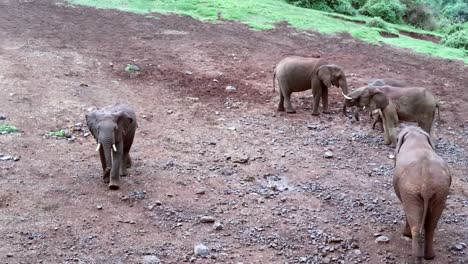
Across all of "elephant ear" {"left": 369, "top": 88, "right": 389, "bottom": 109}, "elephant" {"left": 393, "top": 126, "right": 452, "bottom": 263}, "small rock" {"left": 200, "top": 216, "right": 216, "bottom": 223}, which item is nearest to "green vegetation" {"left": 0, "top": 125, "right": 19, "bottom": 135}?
"small rock" {"left": 200, "top": 216, "right": 216, "bottom": 223}

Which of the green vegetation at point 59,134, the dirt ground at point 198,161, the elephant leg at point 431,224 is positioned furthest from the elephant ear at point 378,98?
the green vegetation at point 59,134

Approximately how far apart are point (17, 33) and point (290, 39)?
7.17m

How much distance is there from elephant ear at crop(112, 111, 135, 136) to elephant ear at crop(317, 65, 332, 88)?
4261mm

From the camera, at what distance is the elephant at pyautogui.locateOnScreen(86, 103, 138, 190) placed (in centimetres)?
756

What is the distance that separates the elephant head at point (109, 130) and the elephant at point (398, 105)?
4026 millimetres

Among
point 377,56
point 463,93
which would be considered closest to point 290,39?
point 377,56

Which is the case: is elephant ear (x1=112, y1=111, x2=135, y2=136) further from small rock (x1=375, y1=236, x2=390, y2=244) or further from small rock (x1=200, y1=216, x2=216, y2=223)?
small rock (x1=375, y1=236, x2=390, y2=244)

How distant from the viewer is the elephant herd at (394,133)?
6.06m

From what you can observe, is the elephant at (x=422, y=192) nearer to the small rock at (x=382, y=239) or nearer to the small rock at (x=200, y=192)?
the small rock at (x=382, y=239)

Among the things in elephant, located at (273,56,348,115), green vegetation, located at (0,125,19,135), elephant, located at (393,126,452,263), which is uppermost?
elephant, located at (393,126,452,263)

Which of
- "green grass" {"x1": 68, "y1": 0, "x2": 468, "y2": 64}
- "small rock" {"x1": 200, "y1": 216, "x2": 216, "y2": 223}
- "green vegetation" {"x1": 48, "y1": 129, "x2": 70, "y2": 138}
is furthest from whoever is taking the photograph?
"green grass" {"x1": 68, "y1": 0, "x2": 468, "y2": 64}

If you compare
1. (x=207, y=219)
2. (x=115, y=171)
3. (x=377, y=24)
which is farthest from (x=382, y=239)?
(x=377, y=24)

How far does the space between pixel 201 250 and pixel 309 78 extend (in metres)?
5.45

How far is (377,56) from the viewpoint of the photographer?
1556 cm
